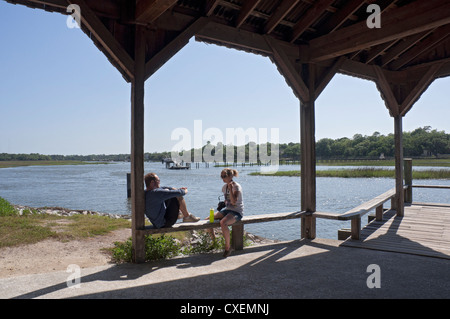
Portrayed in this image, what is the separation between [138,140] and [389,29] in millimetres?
3372

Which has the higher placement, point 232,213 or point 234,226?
point 232,213

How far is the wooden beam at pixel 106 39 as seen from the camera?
3538mm

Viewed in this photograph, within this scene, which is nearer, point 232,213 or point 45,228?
point 232,213

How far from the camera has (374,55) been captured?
602 centimetres

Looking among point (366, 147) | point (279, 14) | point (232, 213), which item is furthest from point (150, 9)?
point (366, 147)

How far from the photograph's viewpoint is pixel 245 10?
4.45m

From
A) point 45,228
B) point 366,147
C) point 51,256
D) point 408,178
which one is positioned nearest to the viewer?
point 51,256

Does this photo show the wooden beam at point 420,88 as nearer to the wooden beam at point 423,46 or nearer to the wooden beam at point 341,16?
the wooden beam at point 423,46

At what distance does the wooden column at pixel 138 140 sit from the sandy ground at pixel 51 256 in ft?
8.62

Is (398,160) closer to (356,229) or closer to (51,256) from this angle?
(356,229)

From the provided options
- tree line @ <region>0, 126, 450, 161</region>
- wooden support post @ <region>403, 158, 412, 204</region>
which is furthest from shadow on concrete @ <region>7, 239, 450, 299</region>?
tree line @ <region>0, 126, 450, 161</region>

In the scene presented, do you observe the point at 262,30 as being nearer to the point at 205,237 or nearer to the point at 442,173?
the point at 205,237

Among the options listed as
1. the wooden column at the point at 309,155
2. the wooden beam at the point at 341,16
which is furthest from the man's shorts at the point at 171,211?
the wooden beam at the point at 341,16
